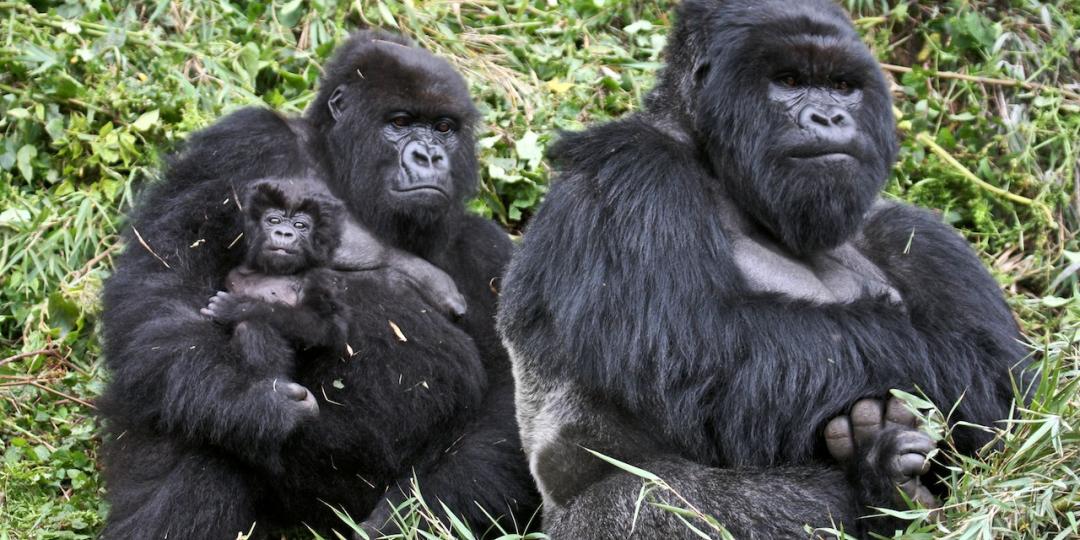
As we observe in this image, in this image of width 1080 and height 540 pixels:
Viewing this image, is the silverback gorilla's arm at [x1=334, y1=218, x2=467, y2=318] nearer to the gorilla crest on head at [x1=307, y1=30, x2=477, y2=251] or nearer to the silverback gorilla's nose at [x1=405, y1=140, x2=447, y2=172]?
the gorilla crest on head at [x1=307, y1=30, x2=477, y2=251]

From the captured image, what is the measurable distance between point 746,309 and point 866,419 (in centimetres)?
42

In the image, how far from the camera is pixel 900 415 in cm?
353

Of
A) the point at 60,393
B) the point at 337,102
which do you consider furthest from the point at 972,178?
the point at 60,393

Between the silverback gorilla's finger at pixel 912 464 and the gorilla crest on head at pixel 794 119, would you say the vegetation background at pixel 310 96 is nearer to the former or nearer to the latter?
the gorilla crest on head at pixel 794 119

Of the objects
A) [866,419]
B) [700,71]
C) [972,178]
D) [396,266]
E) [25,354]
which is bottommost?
[25,354]

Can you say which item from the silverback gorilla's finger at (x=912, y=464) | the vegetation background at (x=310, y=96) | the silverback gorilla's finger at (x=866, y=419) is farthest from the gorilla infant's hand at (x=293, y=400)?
the silverback gorilla's finger at (x=912, y=464)

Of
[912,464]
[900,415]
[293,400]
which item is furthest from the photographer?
[293,400]

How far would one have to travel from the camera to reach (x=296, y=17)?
6340mm

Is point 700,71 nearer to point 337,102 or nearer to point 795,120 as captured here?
point 795,120

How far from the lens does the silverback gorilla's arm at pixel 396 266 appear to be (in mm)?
4750

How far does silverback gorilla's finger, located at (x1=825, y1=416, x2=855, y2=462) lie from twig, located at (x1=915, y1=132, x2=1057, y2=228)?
8.47 ft

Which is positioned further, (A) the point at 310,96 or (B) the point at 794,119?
(A) the point at 310,96

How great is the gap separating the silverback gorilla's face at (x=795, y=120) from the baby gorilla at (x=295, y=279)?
1.31 m

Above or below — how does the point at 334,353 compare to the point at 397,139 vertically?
below
